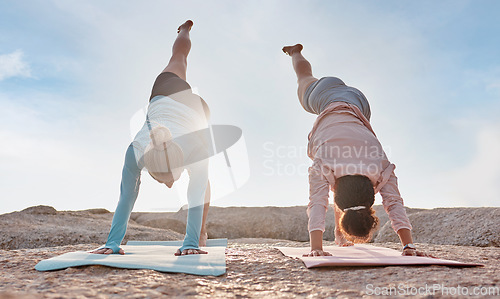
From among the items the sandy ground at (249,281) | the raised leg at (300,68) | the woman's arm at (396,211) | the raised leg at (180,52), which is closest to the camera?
the sandy ground at (249,281)

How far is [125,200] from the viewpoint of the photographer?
9.51ft

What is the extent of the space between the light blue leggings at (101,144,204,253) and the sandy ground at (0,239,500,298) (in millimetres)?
554

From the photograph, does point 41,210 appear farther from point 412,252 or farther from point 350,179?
point 412,252

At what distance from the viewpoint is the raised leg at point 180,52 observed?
4207 mm

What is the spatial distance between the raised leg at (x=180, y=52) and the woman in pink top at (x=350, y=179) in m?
1.74

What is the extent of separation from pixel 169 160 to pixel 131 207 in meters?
0.56

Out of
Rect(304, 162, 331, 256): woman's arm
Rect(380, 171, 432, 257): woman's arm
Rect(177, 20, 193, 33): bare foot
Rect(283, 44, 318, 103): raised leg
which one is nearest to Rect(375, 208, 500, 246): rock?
Rect(380, 171, 432, 257): woman's arm

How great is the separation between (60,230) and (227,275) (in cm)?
457

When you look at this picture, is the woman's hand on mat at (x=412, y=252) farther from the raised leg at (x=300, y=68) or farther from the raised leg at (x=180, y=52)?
the raised leg at (x=180, y=52)

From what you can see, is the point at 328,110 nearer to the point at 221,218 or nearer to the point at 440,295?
the point at 440,295

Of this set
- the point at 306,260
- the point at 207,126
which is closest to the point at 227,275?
the point at 306,260

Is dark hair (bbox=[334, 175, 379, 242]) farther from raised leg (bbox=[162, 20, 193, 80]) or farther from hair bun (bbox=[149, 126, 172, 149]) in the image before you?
raised leg (bbox=[162, 20, 193, 80])

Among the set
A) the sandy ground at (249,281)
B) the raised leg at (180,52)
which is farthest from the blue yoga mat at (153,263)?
the raised leg at (180,52)

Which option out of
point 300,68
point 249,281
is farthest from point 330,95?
point 249,281
